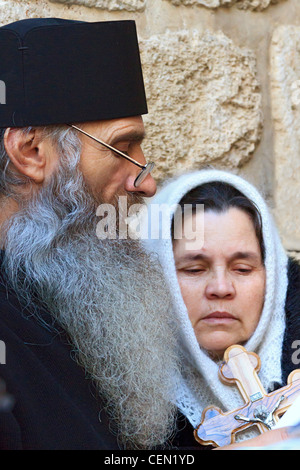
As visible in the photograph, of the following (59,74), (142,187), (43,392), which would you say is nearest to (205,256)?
(142,187)

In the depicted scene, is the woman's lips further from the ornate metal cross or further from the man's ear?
the man's ear

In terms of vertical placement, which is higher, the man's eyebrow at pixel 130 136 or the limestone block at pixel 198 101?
the limestone block at pixel 198 101

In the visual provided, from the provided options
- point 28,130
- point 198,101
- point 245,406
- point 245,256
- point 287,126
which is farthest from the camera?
point 287,126

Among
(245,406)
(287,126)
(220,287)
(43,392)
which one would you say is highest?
(287,126)

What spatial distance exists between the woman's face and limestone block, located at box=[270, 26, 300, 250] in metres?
0.38

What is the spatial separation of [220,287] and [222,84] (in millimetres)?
726

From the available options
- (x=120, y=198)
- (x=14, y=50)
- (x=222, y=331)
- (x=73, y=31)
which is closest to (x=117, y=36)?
(x=73, y=31)

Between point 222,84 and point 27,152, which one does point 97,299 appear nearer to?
point 27,152

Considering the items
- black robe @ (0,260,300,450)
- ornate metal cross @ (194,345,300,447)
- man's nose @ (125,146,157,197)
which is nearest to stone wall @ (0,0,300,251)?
man's nose @ (125,146,157,197)

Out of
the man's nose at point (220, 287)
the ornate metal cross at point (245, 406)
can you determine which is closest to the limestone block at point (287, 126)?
the man's nose at point (220, 287)

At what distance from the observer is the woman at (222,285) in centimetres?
224

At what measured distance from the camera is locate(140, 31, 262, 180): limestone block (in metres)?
2.44

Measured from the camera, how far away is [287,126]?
2707mm

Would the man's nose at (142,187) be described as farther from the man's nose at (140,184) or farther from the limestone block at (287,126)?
the limestone block at (287,126)
